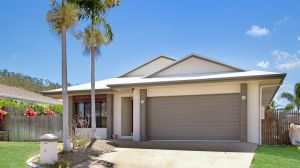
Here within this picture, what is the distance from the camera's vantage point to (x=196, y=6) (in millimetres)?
19172

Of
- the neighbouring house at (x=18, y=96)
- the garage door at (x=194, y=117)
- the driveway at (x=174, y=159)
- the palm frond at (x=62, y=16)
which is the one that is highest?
the palm frond at (x=62, y=16)

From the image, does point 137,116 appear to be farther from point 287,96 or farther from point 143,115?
point 287,96

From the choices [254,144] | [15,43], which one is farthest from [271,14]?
[15,43]

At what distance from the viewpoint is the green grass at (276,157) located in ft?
42.7

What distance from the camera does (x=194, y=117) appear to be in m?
19.9

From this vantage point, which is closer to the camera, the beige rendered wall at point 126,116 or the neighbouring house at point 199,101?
the neighbouring house at point 199,101

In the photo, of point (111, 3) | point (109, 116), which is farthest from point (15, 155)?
point (109, 116)

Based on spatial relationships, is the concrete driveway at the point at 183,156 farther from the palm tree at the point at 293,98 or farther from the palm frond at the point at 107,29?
the palm tree at the point at 293,98

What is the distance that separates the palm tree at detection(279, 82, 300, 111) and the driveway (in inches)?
1673

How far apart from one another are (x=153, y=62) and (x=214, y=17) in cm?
824

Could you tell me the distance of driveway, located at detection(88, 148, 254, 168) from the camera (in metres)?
13.8

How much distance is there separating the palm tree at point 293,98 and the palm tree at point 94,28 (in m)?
42.3

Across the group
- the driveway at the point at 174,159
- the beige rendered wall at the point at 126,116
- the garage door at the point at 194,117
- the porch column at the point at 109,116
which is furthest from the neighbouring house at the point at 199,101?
the driveway at the point at 174,159

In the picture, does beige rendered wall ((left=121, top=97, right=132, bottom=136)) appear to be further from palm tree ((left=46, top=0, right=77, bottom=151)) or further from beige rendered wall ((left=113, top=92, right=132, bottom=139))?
palm tree ((left=46, top=0, right=77, bottom=151))
